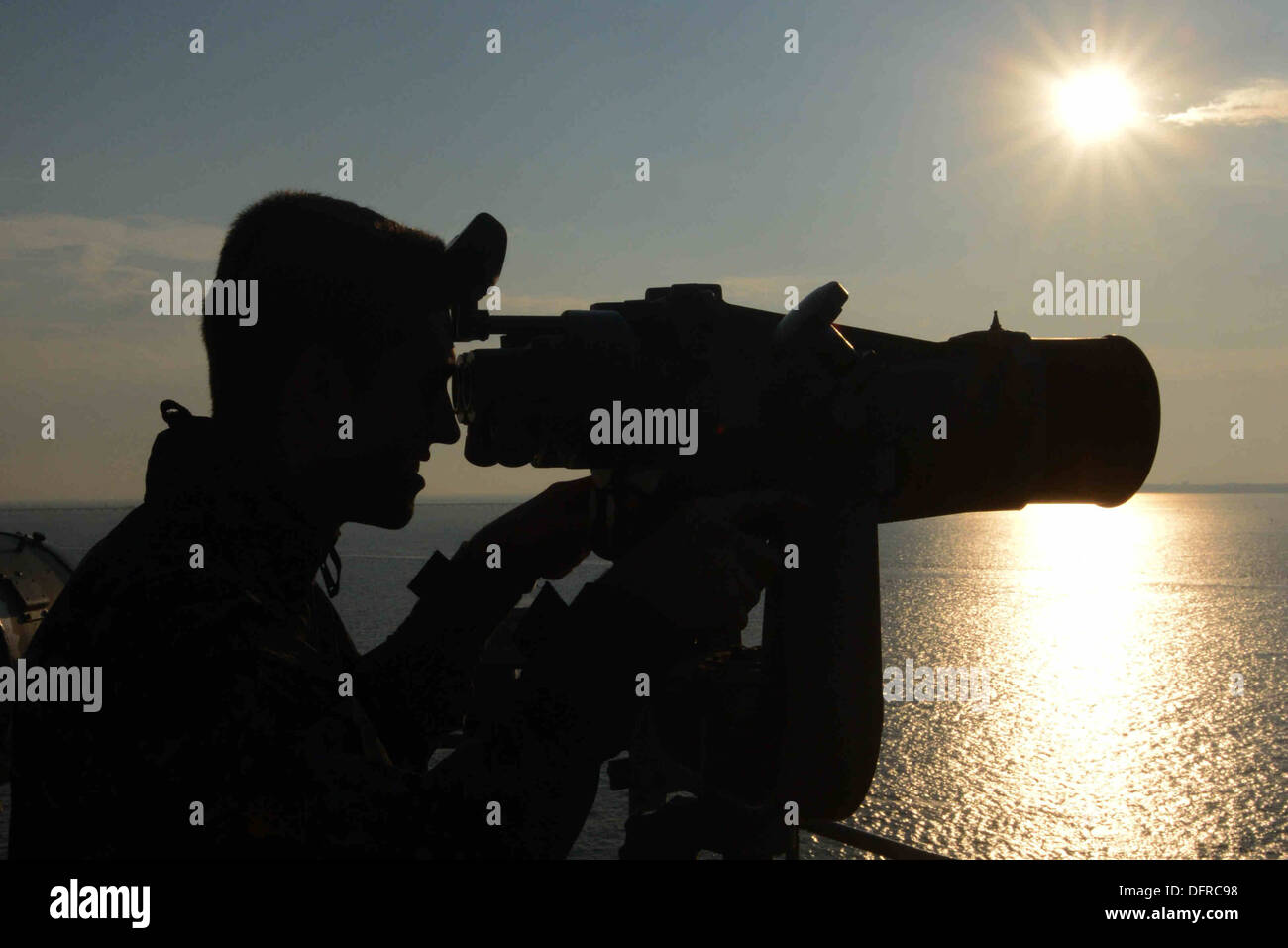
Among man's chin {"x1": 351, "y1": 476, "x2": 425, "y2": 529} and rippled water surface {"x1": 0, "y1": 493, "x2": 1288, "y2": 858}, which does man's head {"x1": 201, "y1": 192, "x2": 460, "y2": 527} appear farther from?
rippled water surface {"x1": 0, "y1": 493, "x2": 1288, "y2": 858}

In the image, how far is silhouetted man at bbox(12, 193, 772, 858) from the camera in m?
1.45

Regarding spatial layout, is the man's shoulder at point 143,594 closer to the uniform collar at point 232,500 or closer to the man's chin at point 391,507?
the uniform collar at point 232,500

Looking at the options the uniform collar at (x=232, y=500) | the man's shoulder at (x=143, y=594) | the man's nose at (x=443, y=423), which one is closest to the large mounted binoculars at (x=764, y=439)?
the man's nose at (x=443, y=423)

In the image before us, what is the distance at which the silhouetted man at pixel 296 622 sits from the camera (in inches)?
56.9

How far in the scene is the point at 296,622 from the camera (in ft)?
6.06

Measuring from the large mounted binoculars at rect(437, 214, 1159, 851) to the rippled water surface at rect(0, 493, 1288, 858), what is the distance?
0.53 metres

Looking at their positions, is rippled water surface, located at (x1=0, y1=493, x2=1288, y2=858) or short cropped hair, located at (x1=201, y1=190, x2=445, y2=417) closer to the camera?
short cropped hair, located at (x1=201, y1=190, x2=445, y2=417)

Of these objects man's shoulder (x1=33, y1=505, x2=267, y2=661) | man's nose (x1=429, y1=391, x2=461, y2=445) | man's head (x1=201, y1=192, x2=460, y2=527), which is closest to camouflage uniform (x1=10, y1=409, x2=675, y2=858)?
man's shoulder (x1=33, y1=505, x2=267, y2=661)

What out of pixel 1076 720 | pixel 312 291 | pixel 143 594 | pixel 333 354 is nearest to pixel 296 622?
pixel 143 594

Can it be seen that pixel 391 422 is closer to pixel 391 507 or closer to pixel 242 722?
pixel 391 507

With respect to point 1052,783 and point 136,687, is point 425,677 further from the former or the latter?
point 1052,783

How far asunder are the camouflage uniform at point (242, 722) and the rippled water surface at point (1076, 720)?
1.27 meters
